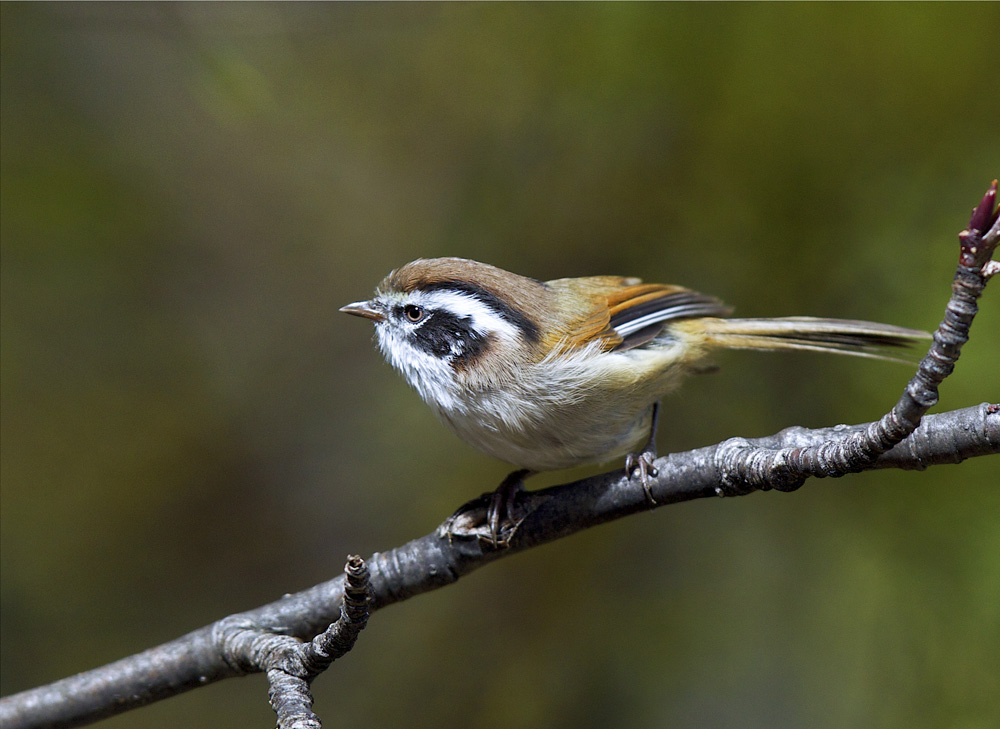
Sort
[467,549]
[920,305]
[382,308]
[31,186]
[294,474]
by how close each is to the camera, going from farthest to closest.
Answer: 1. [294,474]
2. [31,186]
3. [920,305]
4. [382,308]
5. [467,549]

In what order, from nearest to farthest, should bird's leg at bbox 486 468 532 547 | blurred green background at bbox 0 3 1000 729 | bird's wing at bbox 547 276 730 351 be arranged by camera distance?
1. bird's leg at bbox 486 468 532 547
2. bird's wing at bbox 547 276 730 351
3. blurred green background at bbox 0 3 1000 729

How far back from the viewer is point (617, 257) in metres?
4.71

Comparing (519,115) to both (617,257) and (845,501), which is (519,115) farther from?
(845,501)

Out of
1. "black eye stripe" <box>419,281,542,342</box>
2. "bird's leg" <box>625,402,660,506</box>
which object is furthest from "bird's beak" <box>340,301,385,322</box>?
"bird's leg" <box>625,402,660,506</box>

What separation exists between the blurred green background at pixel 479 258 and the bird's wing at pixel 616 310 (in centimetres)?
94

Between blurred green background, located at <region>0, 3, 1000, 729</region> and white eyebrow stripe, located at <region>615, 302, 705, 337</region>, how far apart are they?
0.89 meters

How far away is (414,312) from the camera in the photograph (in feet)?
10.1

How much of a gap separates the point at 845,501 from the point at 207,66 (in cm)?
Result: 388

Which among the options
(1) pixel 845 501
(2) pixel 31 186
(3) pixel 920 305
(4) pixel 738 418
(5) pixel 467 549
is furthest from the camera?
(2) pixel 31 186

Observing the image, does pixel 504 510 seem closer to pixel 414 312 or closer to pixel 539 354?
pixel 539 354

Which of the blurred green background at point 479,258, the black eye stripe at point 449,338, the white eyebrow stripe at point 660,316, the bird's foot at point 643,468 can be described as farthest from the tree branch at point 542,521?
the blurred green background at point 479,258

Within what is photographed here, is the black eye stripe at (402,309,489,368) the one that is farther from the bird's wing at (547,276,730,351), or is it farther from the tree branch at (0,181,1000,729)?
the tree branch at (0,181,1000,729)

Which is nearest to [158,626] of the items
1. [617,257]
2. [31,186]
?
[31,186]

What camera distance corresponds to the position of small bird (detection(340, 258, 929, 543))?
9.28 feet
